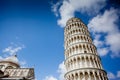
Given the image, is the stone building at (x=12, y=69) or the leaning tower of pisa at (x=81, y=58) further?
the leaning tower of pisa at (x=81, y=58)

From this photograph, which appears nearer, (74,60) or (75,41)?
(74,60)

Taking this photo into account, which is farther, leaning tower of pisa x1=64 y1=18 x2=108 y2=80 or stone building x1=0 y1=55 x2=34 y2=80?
leaning tower of pisa x1=64 y1=18 x2=108 y2=80

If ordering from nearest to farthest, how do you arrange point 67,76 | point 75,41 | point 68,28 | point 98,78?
point 98,78 < point 67,76 < point 75,41 < point 68,28

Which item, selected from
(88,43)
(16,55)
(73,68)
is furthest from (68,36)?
(16,55)

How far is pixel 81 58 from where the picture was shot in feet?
84.3

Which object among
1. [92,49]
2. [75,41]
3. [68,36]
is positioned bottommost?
[92,49]

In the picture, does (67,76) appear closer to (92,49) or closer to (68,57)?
(68,57)

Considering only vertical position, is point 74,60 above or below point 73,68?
above

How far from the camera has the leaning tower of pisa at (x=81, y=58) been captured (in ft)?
76.5

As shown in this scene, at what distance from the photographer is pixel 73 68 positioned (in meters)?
24.8

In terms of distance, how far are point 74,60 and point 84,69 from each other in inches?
125

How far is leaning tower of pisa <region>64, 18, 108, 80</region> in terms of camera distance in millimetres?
23328


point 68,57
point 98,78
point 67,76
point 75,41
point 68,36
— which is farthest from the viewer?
point 68,36

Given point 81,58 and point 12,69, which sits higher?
point 81,58
